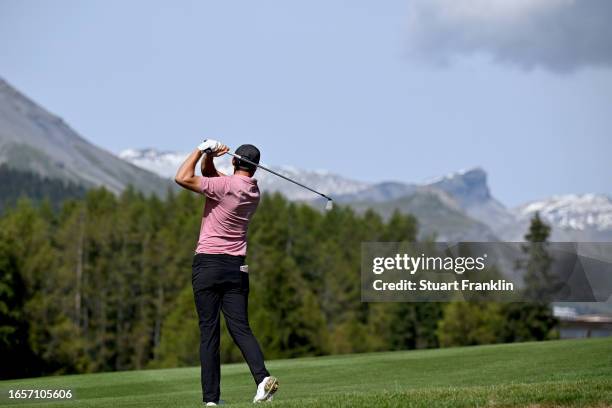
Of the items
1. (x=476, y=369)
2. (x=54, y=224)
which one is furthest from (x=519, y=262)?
(x=476, y=369)

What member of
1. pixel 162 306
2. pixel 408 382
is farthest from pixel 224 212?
pixel 162 306

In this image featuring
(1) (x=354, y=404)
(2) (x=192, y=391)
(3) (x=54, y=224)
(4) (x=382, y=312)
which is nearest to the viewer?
(1) (x=354, y=404)

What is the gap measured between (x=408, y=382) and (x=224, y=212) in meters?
6.97

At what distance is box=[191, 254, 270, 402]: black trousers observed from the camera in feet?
41.3

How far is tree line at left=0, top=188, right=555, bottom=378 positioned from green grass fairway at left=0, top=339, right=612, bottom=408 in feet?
156

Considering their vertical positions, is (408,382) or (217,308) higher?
(217,308)

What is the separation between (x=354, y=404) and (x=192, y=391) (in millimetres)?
7094

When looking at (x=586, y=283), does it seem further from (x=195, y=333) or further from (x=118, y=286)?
(x=118, y=286)

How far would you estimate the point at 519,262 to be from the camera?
86625 mm

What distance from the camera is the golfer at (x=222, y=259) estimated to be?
12.6 metres
